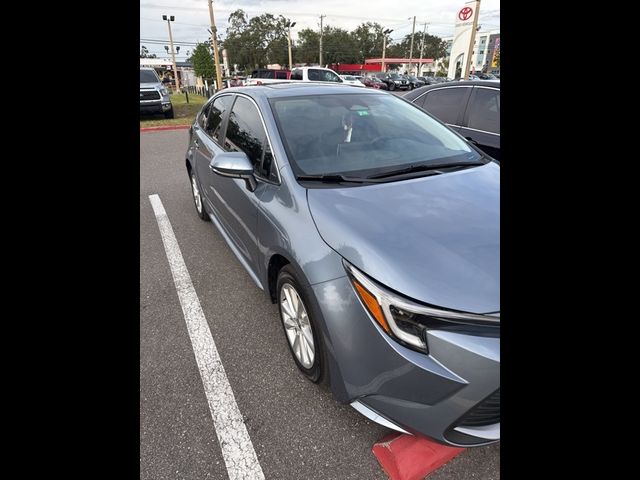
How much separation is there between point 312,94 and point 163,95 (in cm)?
1216

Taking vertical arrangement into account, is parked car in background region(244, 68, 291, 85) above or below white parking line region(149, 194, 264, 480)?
above

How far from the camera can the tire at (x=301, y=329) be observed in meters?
1.63

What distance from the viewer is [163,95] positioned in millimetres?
12539

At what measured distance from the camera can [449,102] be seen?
459cm

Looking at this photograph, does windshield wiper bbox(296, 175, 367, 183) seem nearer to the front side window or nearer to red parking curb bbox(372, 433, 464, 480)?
the front side window

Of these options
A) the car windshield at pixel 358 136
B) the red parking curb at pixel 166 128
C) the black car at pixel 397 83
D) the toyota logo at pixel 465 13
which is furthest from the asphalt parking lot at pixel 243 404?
the black car at pixel 397 83

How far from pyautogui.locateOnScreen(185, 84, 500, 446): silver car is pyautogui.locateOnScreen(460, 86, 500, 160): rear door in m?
1.69

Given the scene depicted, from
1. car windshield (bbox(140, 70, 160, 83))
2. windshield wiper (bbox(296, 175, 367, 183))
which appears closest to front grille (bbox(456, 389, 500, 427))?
windshield wiper (bbox(296, 175, 367, 183))

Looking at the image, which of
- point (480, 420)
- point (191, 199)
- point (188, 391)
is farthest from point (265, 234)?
point (191, 199)

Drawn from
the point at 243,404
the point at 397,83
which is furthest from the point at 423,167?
the point at 397,83

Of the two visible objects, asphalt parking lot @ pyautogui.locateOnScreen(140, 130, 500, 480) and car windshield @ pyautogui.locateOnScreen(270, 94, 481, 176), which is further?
car windshield @ pyautogui.locateOnScreen(270, 94, 481, 176)

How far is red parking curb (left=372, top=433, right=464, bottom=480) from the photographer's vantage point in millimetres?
1445

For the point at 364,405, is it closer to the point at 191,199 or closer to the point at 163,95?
the point at 191,199

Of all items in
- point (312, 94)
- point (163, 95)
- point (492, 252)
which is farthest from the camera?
point (163, 95)
